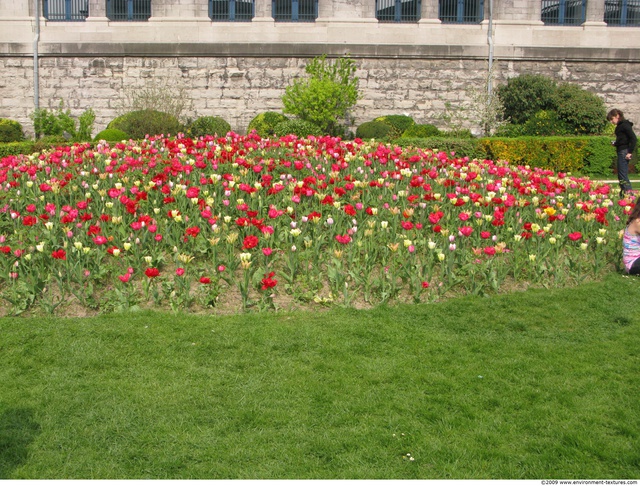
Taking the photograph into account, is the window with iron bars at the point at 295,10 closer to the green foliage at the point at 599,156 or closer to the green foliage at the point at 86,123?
the green foliage at the point at 86,123

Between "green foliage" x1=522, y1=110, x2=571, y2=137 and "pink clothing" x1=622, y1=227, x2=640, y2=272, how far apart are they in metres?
14.4

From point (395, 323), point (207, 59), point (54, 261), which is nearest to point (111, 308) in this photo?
point (54, 261)

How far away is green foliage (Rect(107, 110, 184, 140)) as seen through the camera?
20.0 m

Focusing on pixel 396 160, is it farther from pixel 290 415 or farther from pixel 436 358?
pixel 290 415

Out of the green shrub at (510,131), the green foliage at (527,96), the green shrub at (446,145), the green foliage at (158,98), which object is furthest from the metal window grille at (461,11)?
the green foliage at (158,98)

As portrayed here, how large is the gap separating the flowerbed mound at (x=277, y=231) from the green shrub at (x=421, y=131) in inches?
439

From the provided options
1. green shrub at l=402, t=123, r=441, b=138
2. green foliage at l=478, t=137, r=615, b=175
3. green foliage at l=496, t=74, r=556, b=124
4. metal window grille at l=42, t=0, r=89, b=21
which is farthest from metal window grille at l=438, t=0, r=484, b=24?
metal window grille at l=42, t=0, r=89, b=21

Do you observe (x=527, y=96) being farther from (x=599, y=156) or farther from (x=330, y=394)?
(x=330, y=394)

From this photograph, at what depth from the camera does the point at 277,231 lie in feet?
26.2

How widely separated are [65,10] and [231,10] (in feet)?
17.6

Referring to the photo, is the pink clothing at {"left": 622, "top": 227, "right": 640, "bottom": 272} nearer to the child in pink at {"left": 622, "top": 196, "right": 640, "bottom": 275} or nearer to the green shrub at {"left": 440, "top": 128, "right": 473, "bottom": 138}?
the child in pink at {"left": 622, "top": 196, "right": 640, "bottom": 275}

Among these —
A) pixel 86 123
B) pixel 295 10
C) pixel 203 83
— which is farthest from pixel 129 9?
pixel 295 10

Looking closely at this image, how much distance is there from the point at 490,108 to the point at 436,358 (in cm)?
1830

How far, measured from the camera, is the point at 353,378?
527 cm
